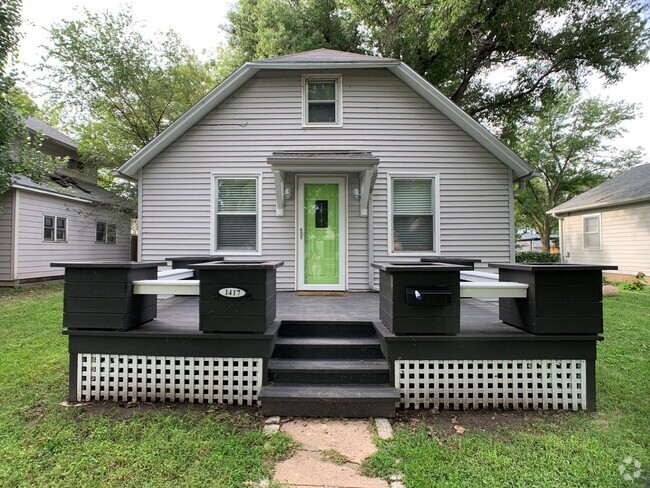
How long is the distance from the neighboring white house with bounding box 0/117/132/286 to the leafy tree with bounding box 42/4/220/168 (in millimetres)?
1144

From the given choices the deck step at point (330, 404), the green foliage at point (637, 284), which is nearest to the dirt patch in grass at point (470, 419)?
the deck step at point (330, 404)

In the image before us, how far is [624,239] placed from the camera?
11.3 meters

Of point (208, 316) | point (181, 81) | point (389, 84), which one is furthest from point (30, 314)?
point (181, 81)

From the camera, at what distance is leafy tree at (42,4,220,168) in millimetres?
13320

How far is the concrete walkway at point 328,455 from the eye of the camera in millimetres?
1896

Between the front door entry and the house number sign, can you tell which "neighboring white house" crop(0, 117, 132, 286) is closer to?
the front door entry

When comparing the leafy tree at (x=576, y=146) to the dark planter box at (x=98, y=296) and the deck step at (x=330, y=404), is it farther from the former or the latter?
the dark planter box at (x=98, y=296)

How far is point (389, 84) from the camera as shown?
6.16 m

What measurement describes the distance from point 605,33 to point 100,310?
45.4 ft

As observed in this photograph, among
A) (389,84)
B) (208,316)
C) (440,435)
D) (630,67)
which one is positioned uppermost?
(630,67)

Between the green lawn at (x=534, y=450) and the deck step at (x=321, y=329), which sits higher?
the deck step at (x=321, y=329)

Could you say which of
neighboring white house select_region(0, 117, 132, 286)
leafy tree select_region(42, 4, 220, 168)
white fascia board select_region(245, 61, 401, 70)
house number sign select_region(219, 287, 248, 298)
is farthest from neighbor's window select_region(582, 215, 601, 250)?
neighboring white house select_region(0, 117, 132, 286)

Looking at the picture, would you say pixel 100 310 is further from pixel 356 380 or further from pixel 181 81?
pixel 181 81

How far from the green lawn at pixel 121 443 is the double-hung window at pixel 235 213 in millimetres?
3321
